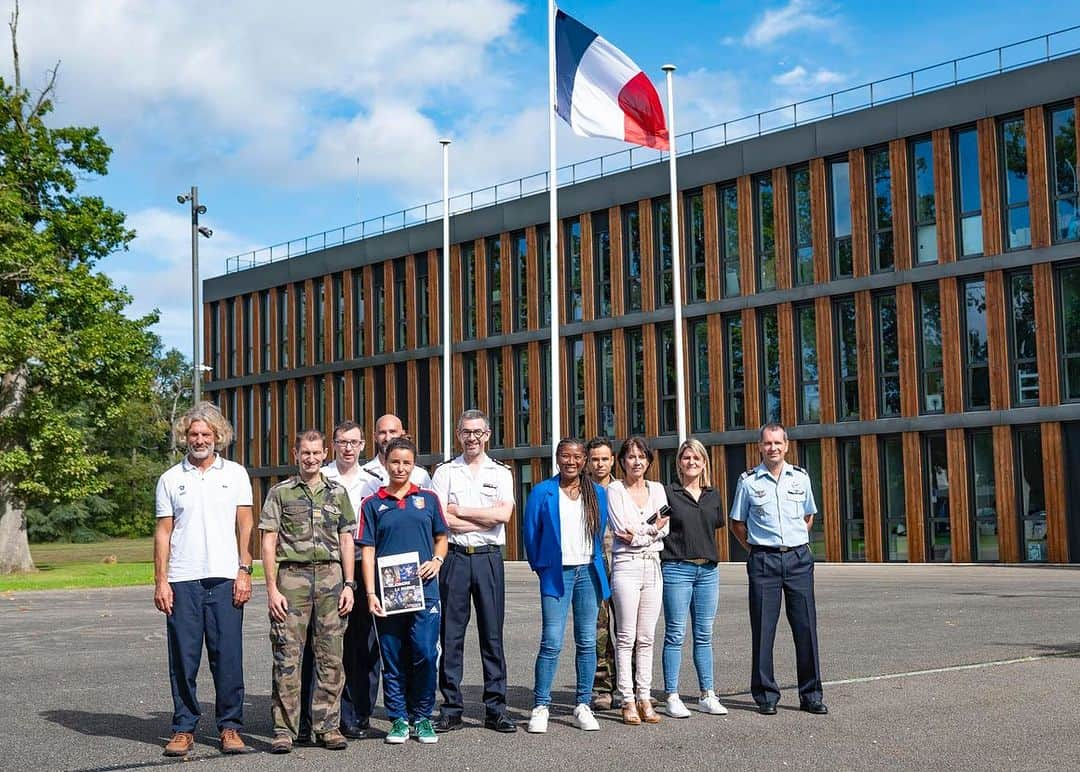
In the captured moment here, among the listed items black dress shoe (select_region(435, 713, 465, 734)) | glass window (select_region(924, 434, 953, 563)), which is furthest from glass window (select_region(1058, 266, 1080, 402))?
black dress shoe (select_region(435, 713, 465, 734))

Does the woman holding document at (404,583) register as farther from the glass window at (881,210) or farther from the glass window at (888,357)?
the glass window at (881,210)

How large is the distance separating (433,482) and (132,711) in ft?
8.79

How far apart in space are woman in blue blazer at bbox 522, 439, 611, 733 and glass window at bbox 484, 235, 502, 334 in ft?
110

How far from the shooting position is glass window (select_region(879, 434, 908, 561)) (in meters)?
32.2

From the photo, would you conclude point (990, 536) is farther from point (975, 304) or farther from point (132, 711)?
point (132, 711)

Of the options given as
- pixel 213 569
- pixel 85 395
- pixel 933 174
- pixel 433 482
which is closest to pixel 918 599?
pixel 433 482

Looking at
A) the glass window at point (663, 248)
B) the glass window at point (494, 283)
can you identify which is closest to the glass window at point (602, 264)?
the glass window at point (663, 248)

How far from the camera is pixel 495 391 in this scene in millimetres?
42688

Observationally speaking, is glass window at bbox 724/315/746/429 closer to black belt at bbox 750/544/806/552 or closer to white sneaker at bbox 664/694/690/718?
black belt at bbox 750/544/806/552

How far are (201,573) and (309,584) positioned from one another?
2.06 ft

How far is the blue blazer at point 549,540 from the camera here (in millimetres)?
8688

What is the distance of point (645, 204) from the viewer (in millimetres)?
38000

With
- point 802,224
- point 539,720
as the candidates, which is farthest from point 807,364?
point 539,720

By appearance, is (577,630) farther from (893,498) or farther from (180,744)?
(893,498)
